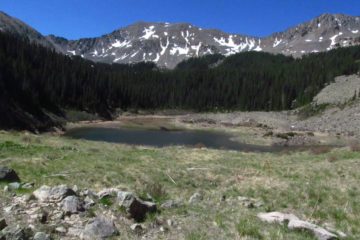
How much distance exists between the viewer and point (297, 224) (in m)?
10.3

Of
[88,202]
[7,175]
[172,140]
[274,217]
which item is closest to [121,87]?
[172,140]

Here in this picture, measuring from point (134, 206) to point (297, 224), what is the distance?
395 cm

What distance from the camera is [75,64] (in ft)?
530

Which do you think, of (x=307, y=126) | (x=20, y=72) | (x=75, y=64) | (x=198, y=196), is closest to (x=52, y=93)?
(x=20, y=72)

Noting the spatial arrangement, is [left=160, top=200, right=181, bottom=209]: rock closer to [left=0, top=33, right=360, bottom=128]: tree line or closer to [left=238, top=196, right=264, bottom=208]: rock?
[left=238, top=196, right=264, bottom=208]: rock

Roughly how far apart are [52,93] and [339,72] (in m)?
107

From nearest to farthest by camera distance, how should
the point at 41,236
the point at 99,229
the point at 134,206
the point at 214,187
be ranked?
the point at 41,236
the point at 99,229
the point at 134,206
the point at 214,187

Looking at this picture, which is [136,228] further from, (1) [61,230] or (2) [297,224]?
(2) [297,224]

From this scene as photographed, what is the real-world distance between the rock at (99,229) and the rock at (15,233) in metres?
1.10

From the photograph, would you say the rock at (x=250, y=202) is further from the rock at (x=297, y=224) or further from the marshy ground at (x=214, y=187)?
the rock at (x=297, y=224)

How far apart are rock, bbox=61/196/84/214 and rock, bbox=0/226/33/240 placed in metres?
1.66

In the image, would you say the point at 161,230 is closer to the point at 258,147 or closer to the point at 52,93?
the point at 258,147

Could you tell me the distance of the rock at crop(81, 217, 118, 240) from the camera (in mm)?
8398

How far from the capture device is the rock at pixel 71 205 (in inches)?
372
